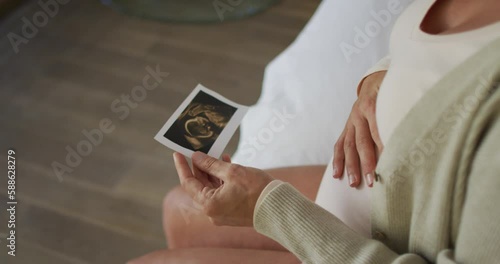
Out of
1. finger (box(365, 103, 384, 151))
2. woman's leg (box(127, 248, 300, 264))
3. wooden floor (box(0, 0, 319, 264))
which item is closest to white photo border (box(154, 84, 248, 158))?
woman's leg (box(127, 248, 300, 264))

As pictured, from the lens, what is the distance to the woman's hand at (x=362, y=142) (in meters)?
0.77

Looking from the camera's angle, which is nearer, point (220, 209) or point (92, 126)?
point (220, 209)

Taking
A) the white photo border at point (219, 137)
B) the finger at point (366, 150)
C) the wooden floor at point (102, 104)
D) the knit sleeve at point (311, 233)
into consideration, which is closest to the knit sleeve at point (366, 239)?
the knit sleeve at point (311, 233)

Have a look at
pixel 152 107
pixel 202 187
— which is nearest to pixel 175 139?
pixel 202 187

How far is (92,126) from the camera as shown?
1.72m

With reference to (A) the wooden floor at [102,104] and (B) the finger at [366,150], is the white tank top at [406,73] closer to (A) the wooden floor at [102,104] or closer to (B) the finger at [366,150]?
(B) the finger at [366,150]

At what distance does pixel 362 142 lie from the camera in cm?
80

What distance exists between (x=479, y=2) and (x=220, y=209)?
496mm

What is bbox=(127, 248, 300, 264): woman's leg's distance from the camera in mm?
843

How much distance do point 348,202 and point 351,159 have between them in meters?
0.07

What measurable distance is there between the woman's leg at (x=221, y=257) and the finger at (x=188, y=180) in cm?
13

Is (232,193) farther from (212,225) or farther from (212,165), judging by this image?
(212,225)

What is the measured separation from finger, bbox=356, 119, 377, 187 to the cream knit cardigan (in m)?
0.07

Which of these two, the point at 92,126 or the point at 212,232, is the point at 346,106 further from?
the point at 92,126
